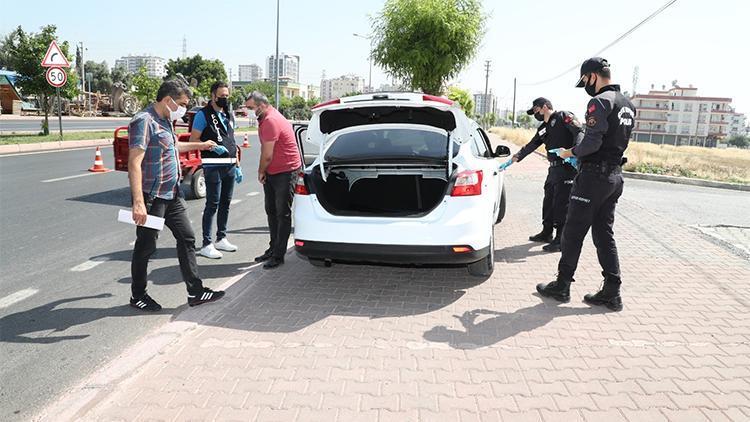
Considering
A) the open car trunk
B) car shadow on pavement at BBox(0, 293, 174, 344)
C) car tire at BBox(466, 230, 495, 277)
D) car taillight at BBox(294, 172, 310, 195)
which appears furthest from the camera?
the open car trunk

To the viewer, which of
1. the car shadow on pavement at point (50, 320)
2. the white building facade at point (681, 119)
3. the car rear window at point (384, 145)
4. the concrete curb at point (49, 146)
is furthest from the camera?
the white building facade at point (681, 119)

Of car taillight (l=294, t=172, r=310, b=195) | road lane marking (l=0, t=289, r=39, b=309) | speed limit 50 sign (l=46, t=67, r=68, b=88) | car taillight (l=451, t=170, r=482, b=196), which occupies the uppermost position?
speed limit 50 sign (l=46, t=67, r=68, b=88)

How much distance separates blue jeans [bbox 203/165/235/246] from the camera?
607 centimetres

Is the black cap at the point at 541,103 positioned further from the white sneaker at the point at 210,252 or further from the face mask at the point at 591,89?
the white sneaker at the point at 210,252

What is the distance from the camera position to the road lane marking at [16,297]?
14.8 ft

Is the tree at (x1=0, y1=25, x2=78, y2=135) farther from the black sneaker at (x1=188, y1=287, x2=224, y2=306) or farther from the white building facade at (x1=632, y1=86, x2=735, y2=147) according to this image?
the white building facade at (x1=632, y1=86, x2=735, y2=147)

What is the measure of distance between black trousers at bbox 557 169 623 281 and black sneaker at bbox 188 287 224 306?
3.05 metres

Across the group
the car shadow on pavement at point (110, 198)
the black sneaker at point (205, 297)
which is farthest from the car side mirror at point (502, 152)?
the car shadow on pavement at point (110, 198)

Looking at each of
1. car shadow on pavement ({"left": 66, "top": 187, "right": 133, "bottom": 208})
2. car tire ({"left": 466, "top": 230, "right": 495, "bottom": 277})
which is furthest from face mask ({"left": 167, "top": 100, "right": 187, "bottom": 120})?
car shadow on pavement ({"left": 66, "top": 187, "right": 133, "bottom": 208})

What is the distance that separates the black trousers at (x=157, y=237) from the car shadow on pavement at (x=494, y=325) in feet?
6.68

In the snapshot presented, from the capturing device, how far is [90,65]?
268ft

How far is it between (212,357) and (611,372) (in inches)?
102

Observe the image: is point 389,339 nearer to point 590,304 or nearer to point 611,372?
point 611,372

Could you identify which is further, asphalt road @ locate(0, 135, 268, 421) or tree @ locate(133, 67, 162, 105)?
tree @ locate(133, 67, 162, 105)
